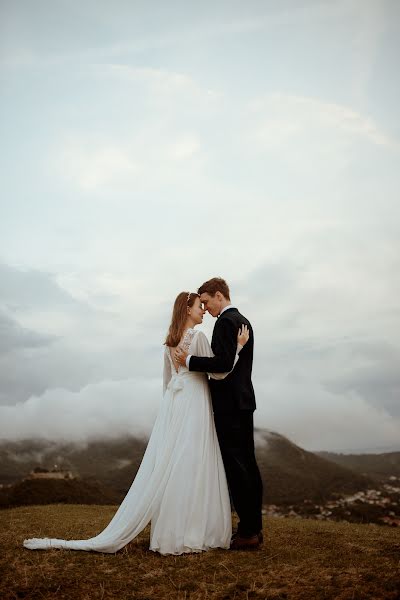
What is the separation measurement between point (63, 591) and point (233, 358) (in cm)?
350

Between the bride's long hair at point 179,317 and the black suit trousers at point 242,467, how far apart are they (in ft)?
4.35

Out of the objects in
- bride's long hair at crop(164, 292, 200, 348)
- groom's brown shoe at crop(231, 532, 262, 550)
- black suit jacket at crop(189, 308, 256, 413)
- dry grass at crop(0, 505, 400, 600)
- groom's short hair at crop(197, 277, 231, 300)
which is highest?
groom's short hair at crop(197, 277, 231, 300)

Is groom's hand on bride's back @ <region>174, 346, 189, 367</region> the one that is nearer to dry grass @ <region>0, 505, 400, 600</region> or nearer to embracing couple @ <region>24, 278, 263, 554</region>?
embracing couple @ <region>24, 278, 263, 554</region>

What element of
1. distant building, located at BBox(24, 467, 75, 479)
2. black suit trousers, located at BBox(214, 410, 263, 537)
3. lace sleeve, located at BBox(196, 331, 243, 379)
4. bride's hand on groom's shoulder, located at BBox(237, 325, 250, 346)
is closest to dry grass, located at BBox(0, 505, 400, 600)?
black suit trousers, located at BBox(214, 410, 263, 537)

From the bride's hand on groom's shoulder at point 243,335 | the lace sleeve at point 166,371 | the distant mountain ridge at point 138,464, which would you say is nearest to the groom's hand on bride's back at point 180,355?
the lace sleeve at point 166,371

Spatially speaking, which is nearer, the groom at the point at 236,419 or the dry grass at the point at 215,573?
the dry grass at the point at 215,573

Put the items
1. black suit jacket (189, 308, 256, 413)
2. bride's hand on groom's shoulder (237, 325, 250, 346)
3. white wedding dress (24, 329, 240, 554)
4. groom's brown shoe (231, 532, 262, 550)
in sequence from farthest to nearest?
bride's hand on groom's shoulder (237, 325, 250, 346)
black suit jacket (189, 308, 256, 413)
groom's brown shoe (231, 532, 262, 550)
white wedding dress (24, 329, 240, 554)

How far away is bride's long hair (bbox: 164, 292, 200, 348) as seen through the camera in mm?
7270

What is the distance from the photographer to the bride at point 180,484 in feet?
20.3

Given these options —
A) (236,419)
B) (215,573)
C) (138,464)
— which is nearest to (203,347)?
(236,419)

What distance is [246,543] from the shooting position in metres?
6.37

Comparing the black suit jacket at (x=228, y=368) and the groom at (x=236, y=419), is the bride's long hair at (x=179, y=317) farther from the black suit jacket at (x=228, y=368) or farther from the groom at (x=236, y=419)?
the black suit jacket at (x=228, y=368)

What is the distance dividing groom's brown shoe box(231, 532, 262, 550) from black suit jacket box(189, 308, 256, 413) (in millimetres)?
1723

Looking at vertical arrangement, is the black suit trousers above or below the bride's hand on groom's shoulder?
below
